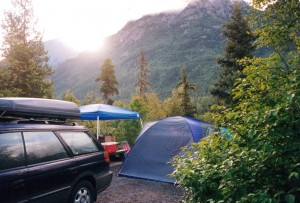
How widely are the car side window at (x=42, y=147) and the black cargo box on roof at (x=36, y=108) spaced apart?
1.47 feet

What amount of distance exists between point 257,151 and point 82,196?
3.77 m

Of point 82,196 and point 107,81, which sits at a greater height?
point 107,81

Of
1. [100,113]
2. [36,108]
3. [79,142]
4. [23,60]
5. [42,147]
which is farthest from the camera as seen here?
[23,60]

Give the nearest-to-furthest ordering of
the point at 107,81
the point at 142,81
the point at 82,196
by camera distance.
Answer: the point at 82,196 → the point at 107,81 → the point at 142,81

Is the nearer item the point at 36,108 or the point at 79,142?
the point at 36,108

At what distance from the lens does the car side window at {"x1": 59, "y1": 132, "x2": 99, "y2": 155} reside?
16.5 ft

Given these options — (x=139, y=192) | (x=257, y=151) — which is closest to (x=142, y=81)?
(x=139, y=192)

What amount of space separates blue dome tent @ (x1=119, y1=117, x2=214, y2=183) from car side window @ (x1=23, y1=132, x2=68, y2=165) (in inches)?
158

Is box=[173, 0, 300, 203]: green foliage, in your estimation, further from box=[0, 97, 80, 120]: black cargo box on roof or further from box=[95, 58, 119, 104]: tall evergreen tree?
box=[95, 58, 119, 104]: tall evergreen tree

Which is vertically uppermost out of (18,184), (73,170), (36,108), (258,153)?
(36,108)

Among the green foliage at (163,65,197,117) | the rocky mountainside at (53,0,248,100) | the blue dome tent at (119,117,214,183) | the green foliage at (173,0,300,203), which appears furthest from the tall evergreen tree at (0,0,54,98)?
the rocky mountainside at (53,0,248,100)

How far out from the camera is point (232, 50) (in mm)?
18531

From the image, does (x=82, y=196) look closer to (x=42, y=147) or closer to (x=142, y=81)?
(x=42, y=147)

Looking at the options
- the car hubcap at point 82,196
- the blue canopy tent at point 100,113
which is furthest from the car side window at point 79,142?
the blue canopy tent at point 100,113
